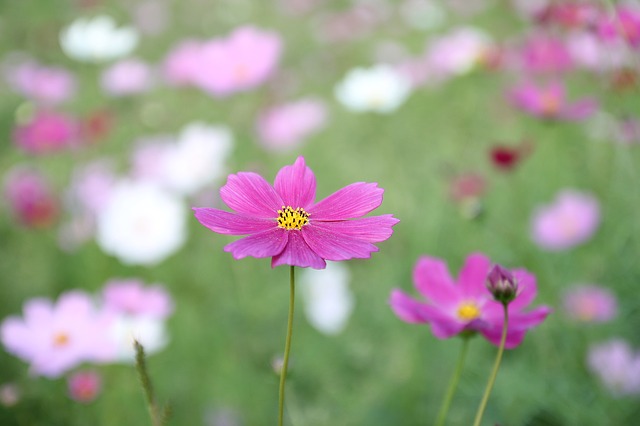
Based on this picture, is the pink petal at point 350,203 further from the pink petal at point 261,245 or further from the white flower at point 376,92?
the white flower at point 376,92

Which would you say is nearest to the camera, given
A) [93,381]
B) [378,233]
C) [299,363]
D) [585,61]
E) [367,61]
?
[378,233]

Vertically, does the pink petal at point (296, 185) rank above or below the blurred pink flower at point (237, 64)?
below

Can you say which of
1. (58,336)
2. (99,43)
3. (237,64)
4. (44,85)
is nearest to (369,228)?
(58,336)

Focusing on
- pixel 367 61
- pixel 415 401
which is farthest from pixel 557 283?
pixel 367 61

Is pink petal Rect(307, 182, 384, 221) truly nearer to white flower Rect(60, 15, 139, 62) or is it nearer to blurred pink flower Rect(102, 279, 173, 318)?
blurred pink flower Rect(102, 279, 173, 318)

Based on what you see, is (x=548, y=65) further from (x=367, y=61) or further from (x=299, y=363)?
(x=367, y=61)

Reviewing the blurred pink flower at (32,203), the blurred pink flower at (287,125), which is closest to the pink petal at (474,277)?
the blurred pink flower at (32,203)
